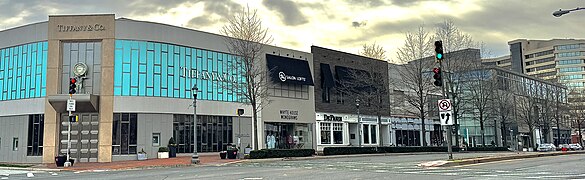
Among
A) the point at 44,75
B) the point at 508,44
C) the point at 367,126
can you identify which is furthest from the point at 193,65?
the point at 508,44

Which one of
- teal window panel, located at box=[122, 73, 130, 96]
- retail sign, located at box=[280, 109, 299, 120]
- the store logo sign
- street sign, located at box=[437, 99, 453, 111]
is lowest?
street sign, located at box=[437, 99, 453, 111]

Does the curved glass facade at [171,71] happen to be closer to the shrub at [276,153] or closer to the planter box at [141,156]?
the planter box at [141,156]

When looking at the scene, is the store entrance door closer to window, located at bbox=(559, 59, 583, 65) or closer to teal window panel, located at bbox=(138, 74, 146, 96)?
teal window panel, located at bbox=(138, 74, 146, 96)

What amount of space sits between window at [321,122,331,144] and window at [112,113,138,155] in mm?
20415

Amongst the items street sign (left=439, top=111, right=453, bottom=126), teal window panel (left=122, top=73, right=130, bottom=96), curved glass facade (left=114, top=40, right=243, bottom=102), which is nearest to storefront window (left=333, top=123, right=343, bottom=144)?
curved glass facade (left=114, top=40, right=243, bottom=102)

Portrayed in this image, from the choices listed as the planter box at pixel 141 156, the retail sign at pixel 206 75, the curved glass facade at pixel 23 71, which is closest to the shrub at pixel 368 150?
the retail sign at pixel 206 75

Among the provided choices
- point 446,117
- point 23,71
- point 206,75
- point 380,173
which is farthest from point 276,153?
point 23,71

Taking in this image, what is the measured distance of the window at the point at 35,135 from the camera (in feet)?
124

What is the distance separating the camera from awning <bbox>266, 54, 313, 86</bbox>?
1864 inches

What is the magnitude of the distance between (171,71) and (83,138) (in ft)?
26.4

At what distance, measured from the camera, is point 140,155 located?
37.1 meters

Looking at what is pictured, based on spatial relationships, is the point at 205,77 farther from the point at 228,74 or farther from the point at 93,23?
the point at 93,23

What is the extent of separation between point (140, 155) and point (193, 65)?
870 cm

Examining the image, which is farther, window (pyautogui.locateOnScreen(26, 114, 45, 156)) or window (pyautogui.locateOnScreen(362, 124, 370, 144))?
window (pyautogui.locateOnScreen(362, 124, 370, 144))
